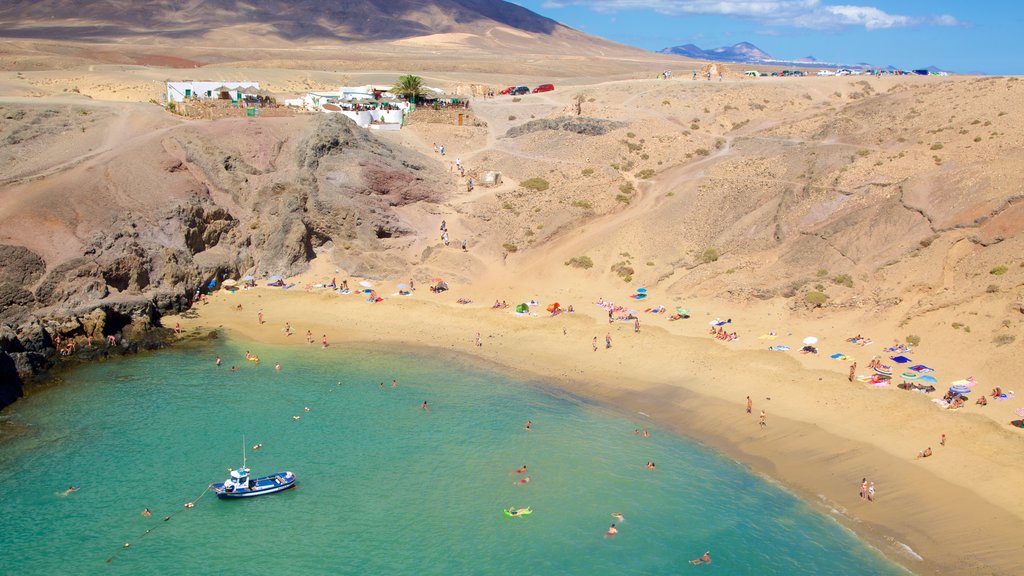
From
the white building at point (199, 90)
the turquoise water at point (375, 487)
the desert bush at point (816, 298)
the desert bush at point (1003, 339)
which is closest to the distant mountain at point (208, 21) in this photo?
the white building at point (199, 90)

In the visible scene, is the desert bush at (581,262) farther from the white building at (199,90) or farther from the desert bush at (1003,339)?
the white building at (199,90)

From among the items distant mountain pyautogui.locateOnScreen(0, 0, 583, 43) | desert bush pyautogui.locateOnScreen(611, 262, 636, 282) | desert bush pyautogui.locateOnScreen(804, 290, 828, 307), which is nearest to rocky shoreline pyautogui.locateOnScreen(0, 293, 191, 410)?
desert bush pyautogui.locateOnScreen(611, 262, 636, 282)

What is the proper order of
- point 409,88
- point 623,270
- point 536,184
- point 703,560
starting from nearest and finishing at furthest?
Answer: 1. point 703,560
2. point 623,270
3. point 536,184
4. point 409,88

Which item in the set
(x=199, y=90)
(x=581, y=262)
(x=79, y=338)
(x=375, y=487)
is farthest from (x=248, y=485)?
(x=199, y=90)

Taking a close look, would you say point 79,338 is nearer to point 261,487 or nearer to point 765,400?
point 261,487

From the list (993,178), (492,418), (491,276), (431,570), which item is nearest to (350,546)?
(431,570)
